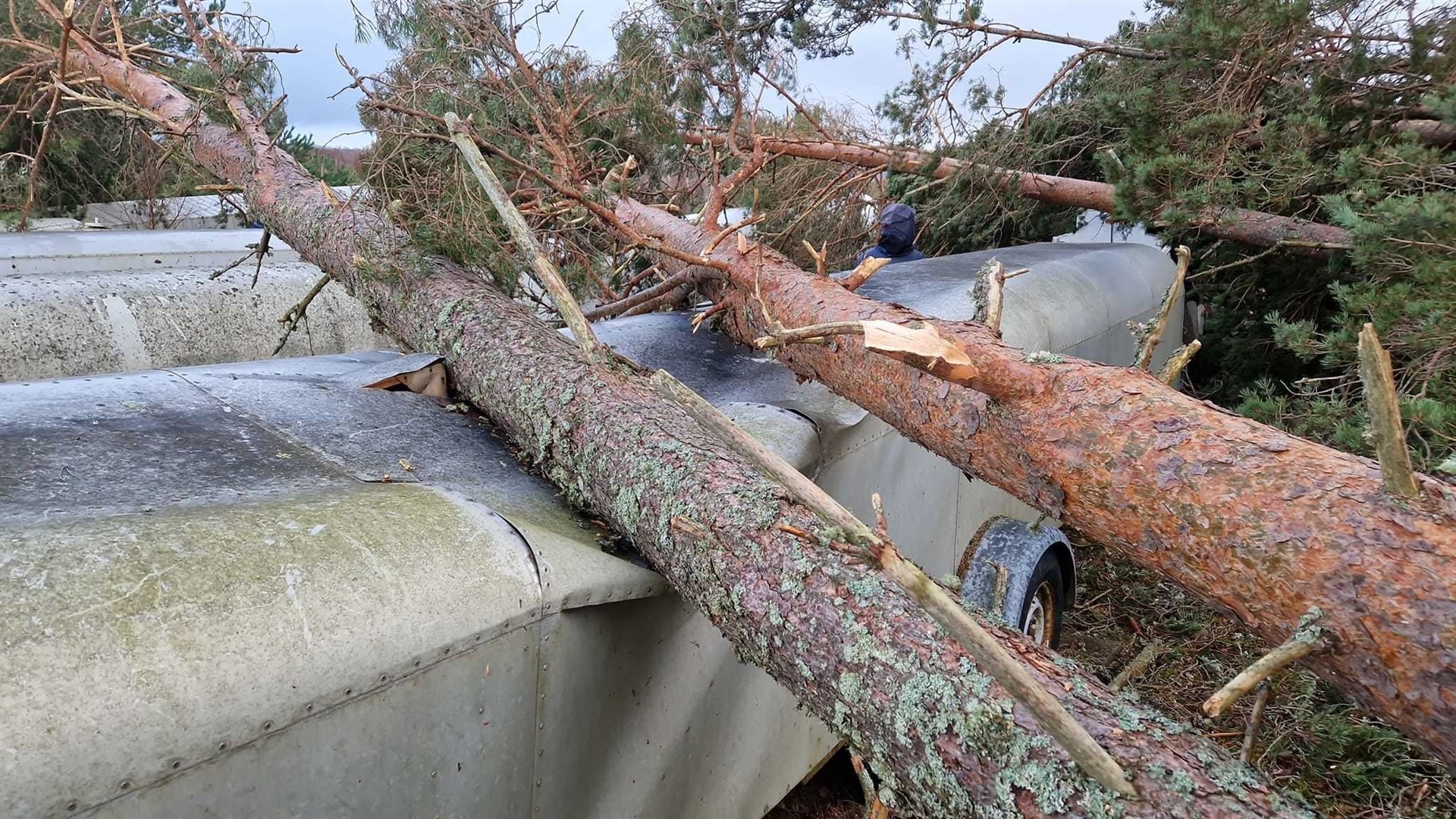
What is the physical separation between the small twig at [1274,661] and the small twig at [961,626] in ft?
0.61

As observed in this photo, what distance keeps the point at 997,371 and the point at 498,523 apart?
1323 mm

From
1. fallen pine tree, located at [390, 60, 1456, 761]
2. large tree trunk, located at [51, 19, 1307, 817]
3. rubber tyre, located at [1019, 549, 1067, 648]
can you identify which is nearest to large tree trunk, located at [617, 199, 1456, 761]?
fallen pine tree, located at [390, 60, 1456, 761]

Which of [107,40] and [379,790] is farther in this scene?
[107,40]

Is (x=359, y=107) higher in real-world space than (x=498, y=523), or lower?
higher

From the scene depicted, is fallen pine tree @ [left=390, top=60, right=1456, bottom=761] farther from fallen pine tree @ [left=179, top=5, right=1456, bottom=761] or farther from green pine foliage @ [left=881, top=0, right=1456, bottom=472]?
green pine foliage @ [left=881, top=0, right=1456, bottom=472]

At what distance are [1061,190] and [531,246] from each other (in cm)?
465

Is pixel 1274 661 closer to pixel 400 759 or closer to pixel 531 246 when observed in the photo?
pixel 400 759

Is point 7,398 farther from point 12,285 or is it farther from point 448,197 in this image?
point 12,285

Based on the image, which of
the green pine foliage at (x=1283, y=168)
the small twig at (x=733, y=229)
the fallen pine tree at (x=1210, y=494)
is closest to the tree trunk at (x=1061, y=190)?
the green pine foliage at (x=1283, y=168)

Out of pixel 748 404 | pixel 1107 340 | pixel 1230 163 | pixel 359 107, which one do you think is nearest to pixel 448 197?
pixel 359 107

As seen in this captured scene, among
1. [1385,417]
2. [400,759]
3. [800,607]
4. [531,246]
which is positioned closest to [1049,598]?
[800,607]

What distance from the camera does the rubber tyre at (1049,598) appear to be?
130 inches

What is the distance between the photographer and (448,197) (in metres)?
3.06

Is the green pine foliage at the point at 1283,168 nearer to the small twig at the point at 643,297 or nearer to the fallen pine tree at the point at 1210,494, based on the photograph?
the fallen pine tree at the point at 1210,494
